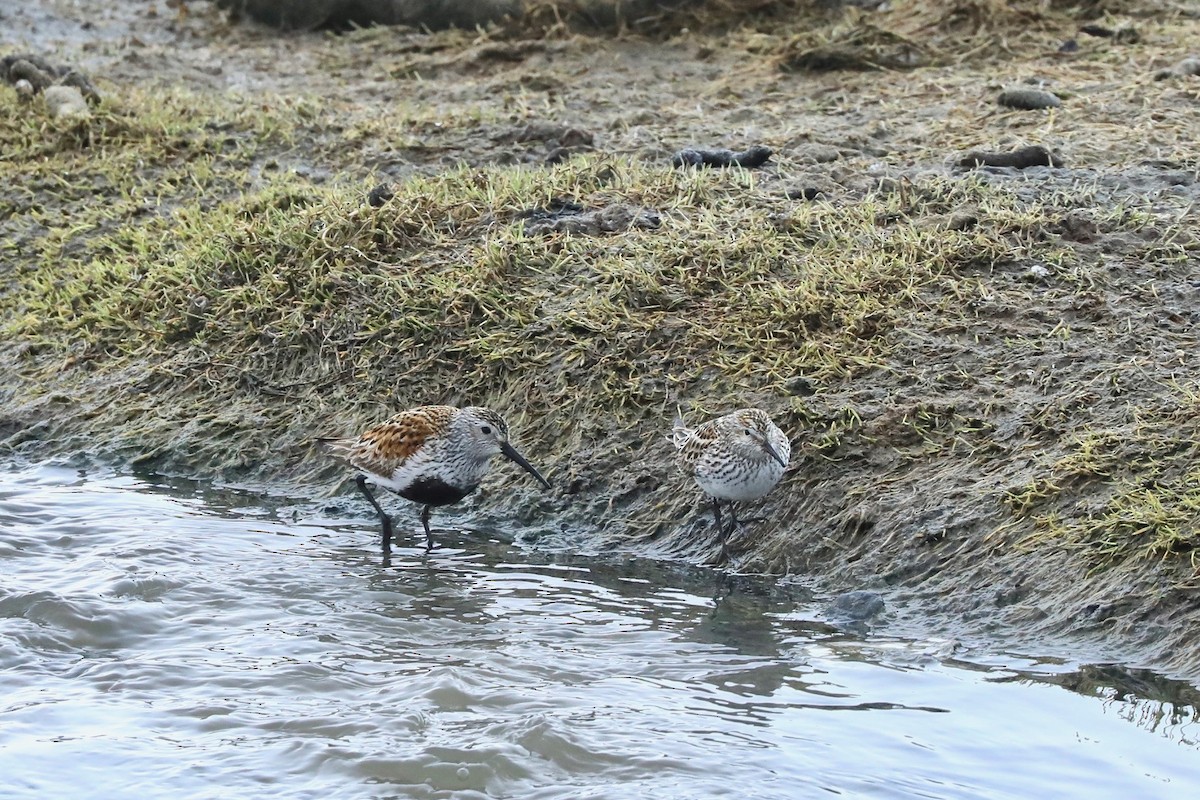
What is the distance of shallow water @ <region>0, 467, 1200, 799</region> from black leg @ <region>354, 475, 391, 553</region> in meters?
0.13

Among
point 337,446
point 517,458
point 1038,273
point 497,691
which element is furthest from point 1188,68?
point 497,691

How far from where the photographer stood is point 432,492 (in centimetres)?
778

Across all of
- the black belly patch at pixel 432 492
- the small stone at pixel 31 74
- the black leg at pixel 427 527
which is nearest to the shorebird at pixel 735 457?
the black belly patch at pixel 432 492

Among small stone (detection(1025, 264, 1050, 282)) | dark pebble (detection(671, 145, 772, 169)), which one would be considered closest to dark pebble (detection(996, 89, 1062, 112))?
dark pebble (detection(671, 145, 772, 169))

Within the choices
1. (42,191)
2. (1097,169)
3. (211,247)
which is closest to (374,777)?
(211,247)

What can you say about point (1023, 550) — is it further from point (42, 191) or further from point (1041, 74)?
point (42, 191)

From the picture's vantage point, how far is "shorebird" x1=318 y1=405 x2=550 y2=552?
761 cm

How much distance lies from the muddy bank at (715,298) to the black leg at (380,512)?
0.19 metres

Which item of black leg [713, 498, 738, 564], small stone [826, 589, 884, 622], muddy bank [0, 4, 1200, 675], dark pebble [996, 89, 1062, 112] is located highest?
dark pebble [996, 89, 1062, 112]

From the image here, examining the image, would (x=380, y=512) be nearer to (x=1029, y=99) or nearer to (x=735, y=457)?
(x=735, y=457)

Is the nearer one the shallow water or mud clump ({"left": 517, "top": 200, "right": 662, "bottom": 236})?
the shallow water

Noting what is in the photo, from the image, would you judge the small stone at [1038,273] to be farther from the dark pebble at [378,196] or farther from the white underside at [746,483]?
the dark pebble at [378,196]

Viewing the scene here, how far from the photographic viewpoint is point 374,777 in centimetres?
546

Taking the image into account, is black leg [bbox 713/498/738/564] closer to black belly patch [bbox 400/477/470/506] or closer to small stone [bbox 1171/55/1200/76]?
black belly patch [bbox 400/477/470/506]
